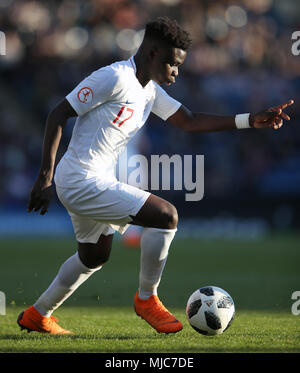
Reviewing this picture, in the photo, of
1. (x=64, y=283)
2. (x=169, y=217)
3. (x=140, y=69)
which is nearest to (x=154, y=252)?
(x=169, y=217)

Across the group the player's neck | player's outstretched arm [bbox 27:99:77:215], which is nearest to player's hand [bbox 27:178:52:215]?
player's outstretched arm [bbox 27:99:77:215]

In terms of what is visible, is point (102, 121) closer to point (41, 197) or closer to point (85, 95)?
point (85, 95)

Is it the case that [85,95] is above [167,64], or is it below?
below

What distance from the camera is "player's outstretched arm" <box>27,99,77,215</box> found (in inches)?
159

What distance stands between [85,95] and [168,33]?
2.10 ft

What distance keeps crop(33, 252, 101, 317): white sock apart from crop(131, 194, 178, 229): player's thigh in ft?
2.00

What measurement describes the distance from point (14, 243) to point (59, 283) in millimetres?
9090

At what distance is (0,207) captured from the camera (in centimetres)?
1580

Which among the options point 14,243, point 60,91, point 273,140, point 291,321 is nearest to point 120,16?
point 60,91

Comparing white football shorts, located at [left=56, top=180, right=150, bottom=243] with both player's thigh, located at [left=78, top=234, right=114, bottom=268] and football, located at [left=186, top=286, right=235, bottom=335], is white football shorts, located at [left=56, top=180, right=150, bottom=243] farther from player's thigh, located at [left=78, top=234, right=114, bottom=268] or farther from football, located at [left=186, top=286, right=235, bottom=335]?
football, located at [left=186, top=286, right=235, bottom=335]

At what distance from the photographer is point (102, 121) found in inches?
171

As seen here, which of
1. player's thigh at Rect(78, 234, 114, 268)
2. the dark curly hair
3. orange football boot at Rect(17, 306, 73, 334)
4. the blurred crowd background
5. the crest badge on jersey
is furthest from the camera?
the blurred crowd background

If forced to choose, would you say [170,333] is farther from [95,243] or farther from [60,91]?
[60,91]

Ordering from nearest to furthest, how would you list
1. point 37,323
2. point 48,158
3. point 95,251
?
1. point 48,158
2. point 95,251
3. point 37,323
